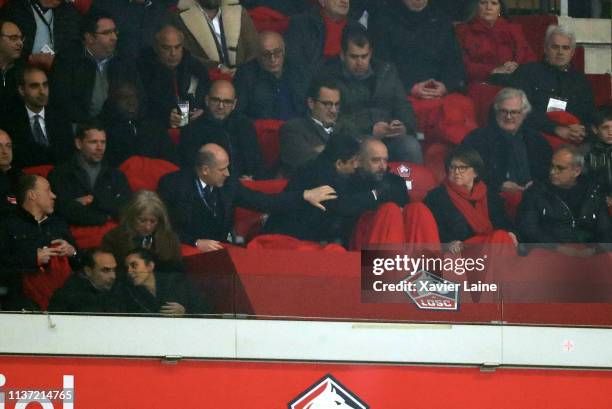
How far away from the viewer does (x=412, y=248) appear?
6.11 metres

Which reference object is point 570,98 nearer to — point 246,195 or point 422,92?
point 422,92

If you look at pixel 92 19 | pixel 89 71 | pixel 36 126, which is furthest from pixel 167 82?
pixel 36 126

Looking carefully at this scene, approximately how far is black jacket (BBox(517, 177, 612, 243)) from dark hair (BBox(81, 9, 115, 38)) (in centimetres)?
265

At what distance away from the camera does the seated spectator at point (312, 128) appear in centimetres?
652

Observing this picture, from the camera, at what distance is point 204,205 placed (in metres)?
6.36

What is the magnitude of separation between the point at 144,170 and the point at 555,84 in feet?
8.28

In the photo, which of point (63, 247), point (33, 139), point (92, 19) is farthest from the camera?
point (92, 19)

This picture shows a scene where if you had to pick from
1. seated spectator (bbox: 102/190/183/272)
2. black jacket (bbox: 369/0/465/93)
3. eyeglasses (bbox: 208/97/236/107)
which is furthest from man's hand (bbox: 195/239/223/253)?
black jacket (bbox: 369/0/465/93)

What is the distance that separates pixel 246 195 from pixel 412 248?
100cm

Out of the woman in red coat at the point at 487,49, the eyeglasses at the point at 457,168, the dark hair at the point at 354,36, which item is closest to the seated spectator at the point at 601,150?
the woman in red coat at the point at 487,49

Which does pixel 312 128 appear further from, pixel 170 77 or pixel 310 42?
pixel 170 77

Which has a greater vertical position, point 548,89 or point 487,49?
point 487,49

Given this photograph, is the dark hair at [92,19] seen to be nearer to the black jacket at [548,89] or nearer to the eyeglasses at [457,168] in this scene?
the eyeglasses at [457,168]

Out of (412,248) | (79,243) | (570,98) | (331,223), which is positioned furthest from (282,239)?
(570,98)
